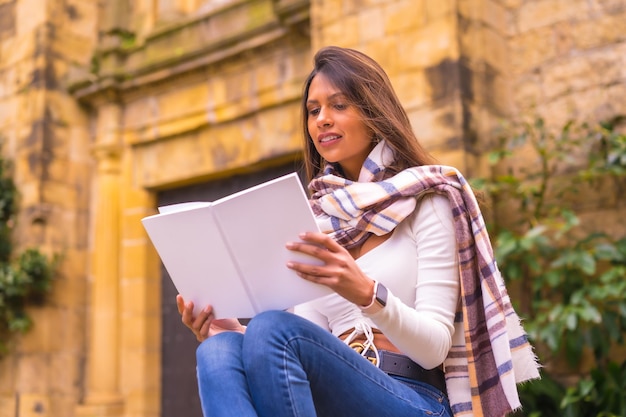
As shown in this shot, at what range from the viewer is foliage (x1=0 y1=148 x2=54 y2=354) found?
5707 mm

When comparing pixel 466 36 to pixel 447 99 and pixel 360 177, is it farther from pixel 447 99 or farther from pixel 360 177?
pixel 360 177

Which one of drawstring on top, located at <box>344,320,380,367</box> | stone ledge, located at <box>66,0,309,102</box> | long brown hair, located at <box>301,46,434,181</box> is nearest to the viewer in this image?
drawstring on top, located at <box>344,320,380,367</box>

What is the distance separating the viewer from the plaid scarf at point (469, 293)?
67.7 inches

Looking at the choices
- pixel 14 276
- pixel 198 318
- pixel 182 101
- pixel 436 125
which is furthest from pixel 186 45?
pixel 198 318

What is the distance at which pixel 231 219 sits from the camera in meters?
1.64

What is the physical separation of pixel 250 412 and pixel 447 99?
99.0 inches

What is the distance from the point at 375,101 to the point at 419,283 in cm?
46

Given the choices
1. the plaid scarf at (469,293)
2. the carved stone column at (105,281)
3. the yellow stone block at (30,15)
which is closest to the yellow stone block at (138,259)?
the carved stone column at (105,281)

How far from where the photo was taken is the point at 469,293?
1.74m

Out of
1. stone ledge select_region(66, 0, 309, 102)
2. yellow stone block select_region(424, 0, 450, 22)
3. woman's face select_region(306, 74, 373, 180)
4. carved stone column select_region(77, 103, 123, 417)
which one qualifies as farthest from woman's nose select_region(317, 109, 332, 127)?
carved stone column select_region(77, 103, 123, 417)

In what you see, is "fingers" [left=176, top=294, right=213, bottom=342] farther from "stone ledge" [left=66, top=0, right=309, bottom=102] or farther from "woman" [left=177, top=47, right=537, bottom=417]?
"stone ledge" [left=66, top=0, right=309, bottom=102]

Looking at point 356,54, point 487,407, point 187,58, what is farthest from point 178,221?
point 187,58

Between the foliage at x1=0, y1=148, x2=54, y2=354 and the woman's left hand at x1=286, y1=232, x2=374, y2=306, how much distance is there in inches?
181

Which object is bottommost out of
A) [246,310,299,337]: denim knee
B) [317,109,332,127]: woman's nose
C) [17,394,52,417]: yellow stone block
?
[17,394,52,417]: yellow stone block
